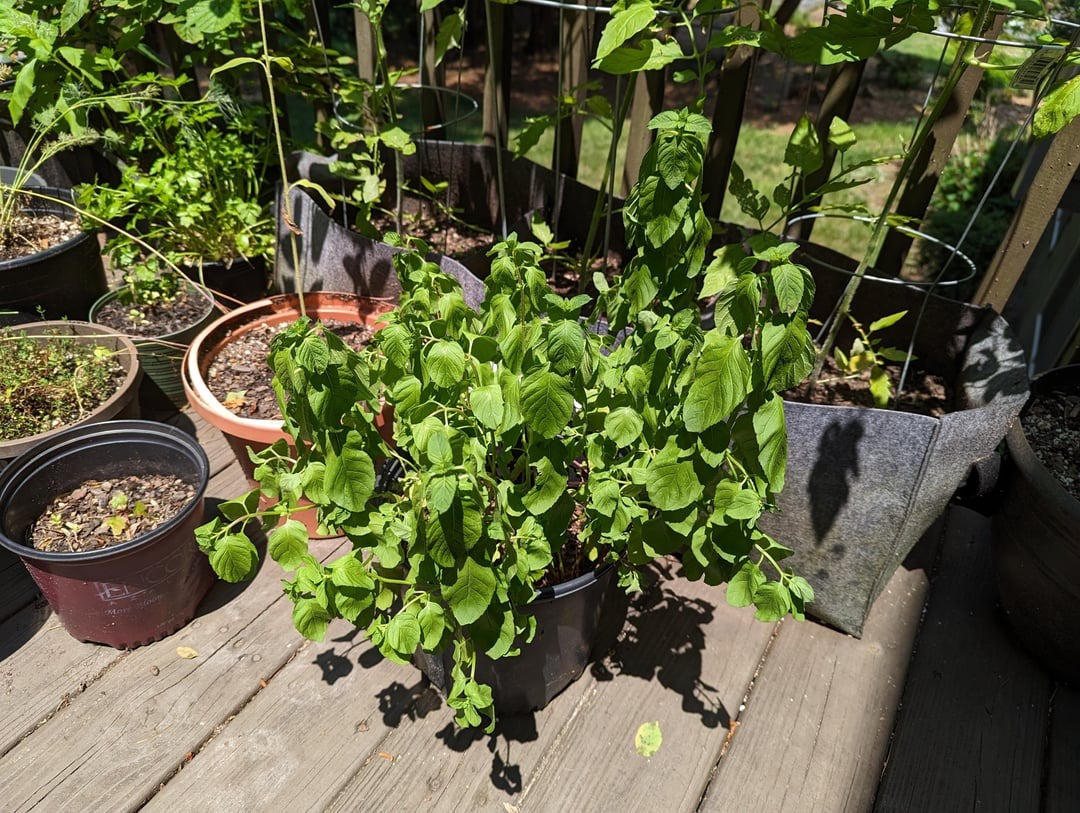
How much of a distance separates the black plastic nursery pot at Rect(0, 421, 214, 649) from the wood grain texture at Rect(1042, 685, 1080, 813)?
173 centimetres

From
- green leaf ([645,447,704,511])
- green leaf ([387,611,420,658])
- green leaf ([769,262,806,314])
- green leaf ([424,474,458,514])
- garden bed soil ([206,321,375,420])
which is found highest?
green leaf ([769,262,806,314])

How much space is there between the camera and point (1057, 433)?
155 centimetres

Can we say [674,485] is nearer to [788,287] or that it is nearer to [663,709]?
[788,287]

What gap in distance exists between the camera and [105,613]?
1.42 m

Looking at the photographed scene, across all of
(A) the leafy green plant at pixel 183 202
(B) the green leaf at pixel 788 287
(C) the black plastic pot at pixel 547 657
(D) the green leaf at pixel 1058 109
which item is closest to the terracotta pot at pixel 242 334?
(A) the leafy green plant at pixel 183 202

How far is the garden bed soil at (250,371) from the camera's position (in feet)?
5.50

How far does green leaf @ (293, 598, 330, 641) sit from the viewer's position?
41.6 inches

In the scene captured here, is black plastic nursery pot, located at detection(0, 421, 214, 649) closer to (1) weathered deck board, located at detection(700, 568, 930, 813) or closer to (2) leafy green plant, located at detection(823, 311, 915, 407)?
(1) weathered deck board, located at detection(700, 568, 930, 813)

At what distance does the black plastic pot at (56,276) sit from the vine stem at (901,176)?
77.2 inches

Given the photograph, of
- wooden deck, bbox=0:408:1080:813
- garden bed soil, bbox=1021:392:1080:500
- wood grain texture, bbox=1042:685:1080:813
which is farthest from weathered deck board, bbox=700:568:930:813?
garden bed soil, bbox=1021:392:1080:500

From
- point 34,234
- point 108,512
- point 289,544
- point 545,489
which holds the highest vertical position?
point 545,489

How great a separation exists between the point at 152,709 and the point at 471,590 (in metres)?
0.87

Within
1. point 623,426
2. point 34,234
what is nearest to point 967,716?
point 623,426

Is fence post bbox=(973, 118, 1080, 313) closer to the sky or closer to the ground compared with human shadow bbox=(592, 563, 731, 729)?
closer to the sky
